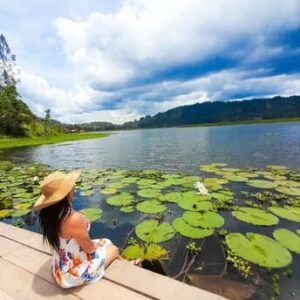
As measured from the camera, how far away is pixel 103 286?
2.60m

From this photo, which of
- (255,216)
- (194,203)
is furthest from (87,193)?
(255,216)

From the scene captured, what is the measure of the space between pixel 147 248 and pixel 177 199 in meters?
2.66

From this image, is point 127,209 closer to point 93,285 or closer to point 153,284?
point 93,285

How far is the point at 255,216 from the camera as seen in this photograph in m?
5.55

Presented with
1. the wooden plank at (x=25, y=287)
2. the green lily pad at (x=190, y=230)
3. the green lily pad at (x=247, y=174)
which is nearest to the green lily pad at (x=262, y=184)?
the green lily pad at (x=247, y=174)

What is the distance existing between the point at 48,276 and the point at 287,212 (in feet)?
17.7

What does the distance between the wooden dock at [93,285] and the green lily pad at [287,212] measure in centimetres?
403

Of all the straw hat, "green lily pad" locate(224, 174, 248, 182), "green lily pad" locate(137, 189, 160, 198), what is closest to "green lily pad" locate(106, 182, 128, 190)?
"green lily pad" locate(137, 189, 160, 198)

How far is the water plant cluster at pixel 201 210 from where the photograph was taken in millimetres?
4145

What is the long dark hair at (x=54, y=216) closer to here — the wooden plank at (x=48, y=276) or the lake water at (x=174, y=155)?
the wooden plank at (x=48, y=276)

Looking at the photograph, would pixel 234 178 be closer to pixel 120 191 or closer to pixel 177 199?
pixel 177 199

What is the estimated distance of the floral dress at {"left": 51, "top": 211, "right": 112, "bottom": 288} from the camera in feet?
8.37

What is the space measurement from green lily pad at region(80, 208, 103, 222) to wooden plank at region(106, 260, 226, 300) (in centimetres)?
320

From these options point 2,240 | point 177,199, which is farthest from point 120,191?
point 2,240
